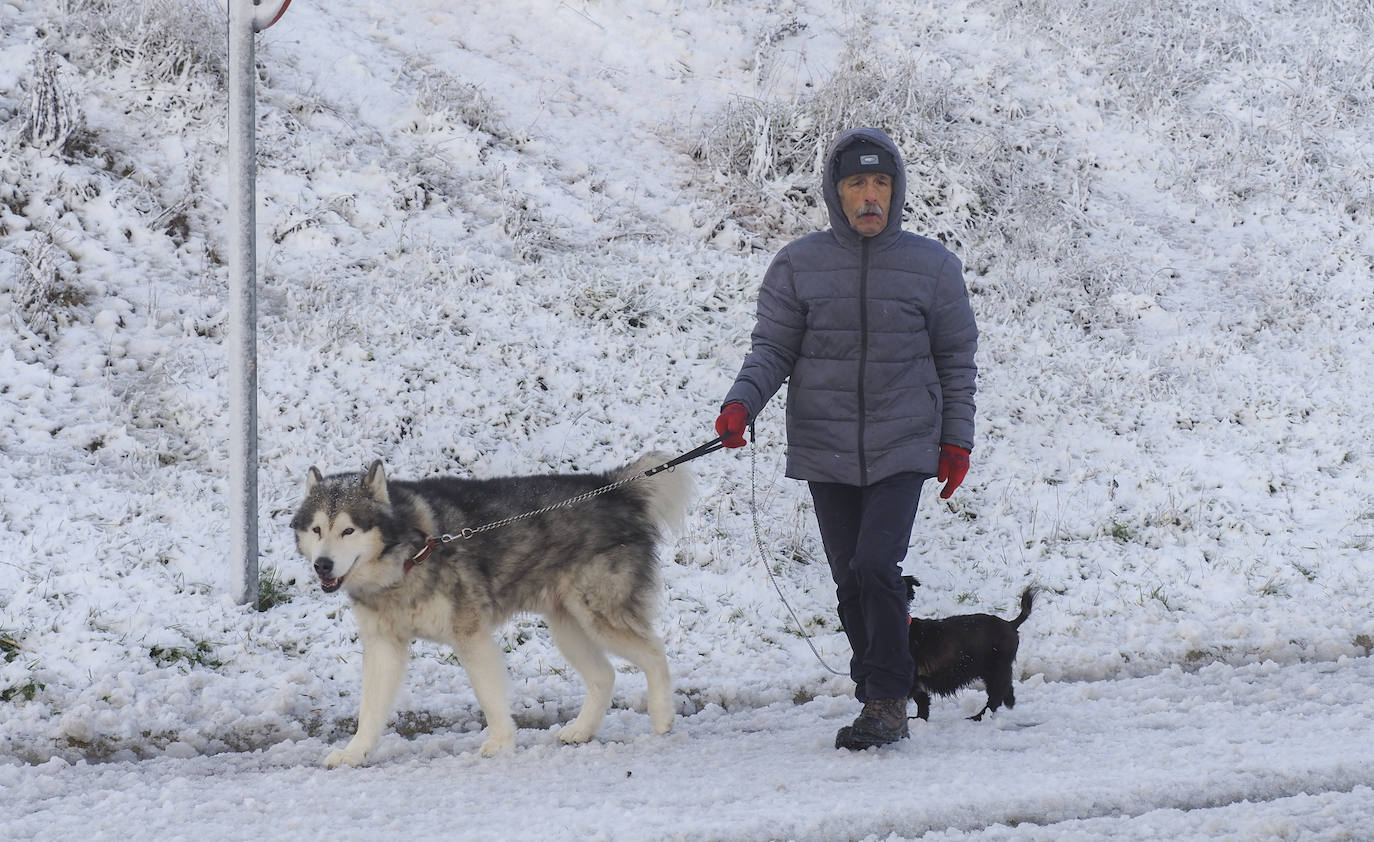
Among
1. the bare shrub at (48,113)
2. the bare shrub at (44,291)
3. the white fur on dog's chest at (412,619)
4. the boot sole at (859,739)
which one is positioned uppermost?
the bare shrub at (48,113)

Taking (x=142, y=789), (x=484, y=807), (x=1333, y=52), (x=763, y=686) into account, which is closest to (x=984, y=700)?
(x=763, y=686)

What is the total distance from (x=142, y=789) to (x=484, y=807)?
1.40 metres

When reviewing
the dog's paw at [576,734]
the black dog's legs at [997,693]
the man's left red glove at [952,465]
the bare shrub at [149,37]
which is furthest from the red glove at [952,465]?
the bare shrub at [149,37]

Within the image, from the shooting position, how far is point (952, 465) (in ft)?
15.0

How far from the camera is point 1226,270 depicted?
35.9ft

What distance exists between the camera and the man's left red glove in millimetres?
4570

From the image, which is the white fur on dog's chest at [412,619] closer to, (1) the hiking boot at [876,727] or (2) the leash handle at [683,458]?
(2) the leash handle at [683,458]

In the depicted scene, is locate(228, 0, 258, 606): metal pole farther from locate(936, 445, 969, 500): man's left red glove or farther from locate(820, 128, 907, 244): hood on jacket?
locate(936, 445, 969, 500): man's left red glove

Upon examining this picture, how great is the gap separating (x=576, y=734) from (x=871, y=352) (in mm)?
2188

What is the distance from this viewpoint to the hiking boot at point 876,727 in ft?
14.7

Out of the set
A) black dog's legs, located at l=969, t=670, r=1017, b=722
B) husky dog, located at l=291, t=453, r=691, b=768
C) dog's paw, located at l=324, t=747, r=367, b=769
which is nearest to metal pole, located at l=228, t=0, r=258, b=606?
husky dog, located at l=291, t=453, r=691, b=768

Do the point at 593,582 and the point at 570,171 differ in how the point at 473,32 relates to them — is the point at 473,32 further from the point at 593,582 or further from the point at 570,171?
the point at 593,582

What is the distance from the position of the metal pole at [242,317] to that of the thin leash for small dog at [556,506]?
174 centimetres

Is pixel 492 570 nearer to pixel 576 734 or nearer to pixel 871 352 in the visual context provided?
pixel 576 734
